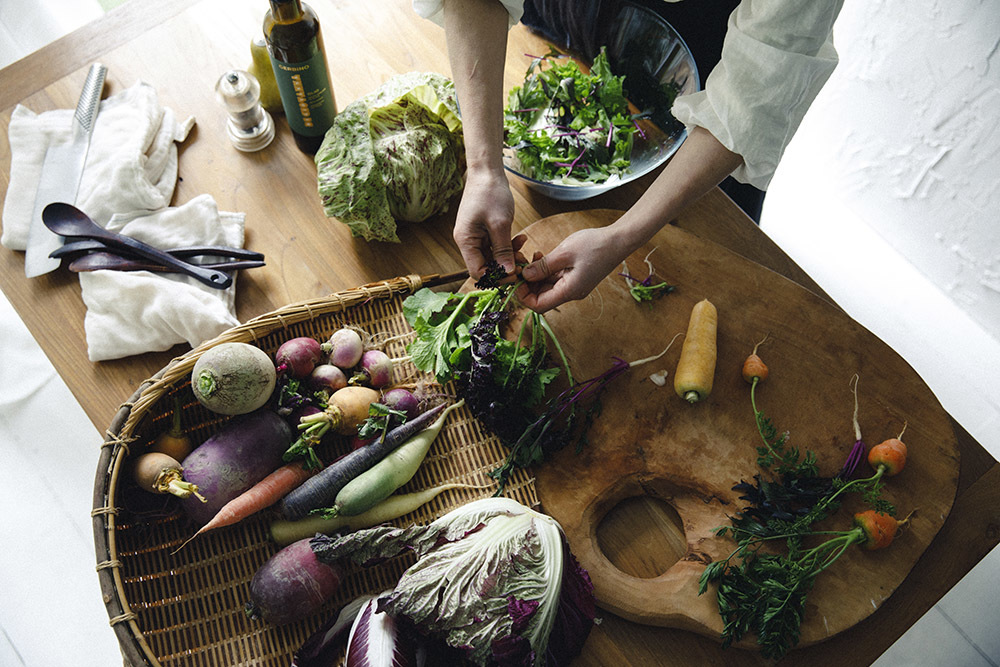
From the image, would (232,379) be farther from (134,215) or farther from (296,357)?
(134,215)

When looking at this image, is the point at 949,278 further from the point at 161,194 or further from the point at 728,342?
the point at 161,194

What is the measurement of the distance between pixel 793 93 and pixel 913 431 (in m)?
0.73

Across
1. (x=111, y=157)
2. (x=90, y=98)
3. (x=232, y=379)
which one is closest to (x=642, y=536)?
(x=232, y=379)

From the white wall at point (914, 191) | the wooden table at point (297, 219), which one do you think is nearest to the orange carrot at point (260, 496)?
the wooden table at point (297, 219)

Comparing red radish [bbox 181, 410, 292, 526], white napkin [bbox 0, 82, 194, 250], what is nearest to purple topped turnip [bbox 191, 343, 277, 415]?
red radish [bbox 181, 410, 292, 526]

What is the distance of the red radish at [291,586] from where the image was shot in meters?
1.14

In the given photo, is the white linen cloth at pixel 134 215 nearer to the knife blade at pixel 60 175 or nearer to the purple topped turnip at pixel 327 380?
the knife blade at pixel 60 175

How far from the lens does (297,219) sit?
1594 millimetres

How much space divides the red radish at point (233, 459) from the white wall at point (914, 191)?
6.96 feet

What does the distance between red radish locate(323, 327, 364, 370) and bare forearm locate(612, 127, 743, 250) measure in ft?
1.80

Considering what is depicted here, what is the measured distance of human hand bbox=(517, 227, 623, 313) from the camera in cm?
129

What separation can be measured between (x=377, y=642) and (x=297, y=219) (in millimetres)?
943

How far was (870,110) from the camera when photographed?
2.44 meters

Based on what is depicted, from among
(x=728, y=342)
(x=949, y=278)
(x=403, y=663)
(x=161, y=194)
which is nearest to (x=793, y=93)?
(x=728, y=342)
